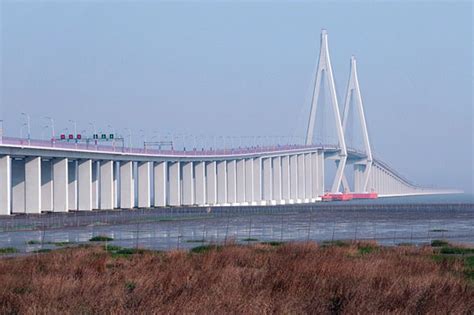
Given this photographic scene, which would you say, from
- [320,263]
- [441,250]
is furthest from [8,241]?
[320,263]

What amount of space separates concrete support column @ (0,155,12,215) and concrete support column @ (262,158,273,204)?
194 ft

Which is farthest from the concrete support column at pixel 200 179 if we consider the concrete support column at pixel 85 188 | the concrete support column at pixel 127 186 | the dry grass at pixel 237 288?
the dry grass at pixel 237 288

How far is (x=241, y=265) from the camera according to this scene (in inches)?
816

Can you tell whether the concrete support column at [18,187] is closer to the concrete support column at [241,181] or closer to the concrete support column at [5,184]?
the concrete support column at [5,184]

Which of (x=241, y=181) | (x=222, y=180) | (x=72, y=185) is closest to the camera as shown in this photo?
(x=72, y=185)

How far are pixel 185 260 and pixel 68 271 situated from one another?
2.64m

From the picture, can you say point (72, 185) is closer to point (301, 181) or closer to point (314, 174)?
point (301, 181)

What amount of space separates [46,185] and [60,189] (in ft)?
Result: 6.74

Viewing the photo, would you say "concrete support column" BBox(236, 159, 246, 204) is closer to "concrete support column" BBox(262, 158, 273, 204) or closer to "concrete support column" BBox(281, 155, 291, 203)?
"concrete support column" BBox(262, 158, 273, 204)

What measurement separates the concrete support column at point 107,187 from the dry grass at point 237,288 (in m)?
70.0

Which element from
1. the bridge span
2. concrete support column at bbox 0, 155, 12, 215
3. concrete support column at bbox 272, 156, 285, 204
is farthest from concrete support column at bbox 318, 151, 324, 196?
concrete support column at bbox 0, 155, 12, 215

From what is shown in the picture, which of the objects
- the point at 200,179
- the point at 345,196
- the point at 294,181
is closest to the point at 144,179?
the point at 200,179

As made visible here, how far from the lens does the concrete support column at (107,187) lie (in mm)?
90375

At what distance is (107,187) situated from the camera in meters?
90.4
